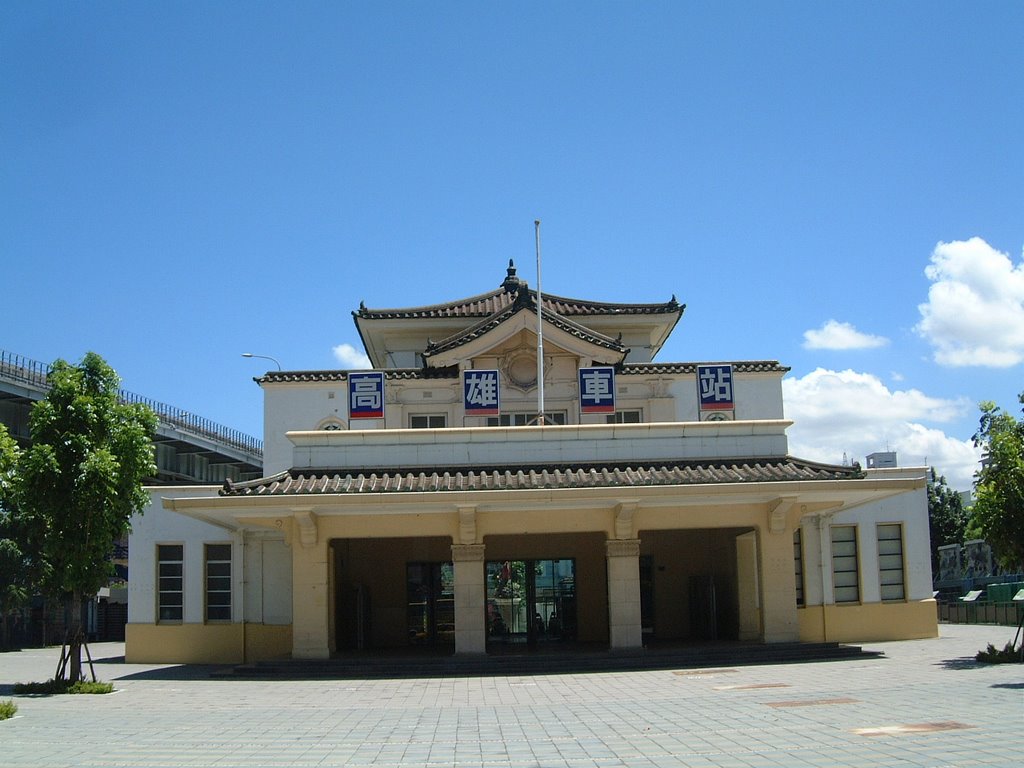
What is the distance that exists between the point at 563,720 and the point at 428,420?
1632cm

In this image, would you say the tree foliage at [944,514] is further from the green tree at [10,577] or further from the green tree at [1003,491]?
the green tree at [10,577]

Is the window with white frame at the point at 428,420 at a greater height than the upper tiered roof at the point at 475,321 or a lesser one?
lesser

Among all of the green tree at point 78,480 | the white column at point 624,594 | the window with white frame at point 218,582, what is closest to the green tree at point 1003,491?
the white column at point 624,594

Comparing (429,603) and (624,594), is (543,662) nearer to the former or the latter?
(624,594)

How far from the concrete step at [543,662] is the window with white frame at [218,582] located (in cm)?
476

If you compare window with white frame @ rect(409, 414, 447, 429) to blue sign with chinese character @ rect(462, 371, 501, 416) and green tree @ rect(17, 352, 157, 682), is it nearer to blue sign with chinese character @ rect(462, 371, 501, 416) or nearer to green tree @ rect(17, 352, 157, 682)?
blue sign with chinese character @ rect(462, 371, 501, 416)

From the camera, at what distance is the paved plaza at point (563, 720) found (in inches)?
412

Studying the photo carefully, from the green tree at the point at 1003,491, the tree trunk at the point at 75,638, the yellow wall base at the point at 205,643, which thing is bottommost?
the yellow wall base at the point at 205,643

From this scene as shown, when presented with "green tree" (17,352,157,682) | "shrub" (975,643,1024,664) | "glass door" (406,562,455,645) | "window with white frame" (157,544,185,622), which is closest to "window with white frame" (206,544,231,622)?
"window with white frame" (157,544,185,622)

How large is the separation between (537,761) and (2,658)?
28041 millimetres

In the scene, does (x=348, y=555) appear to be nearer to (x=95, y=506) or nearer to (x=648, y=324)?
(x=95, y=506)

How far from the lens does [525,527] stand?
2138 cm

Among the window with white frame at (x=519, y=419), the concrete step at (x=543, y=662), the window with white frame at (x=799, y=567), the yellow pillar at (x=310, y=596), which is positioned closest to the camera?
the concrete step at (x=543, y=662)

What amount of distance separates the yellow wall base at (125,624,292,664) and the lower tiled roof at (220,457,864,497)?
5.80m
